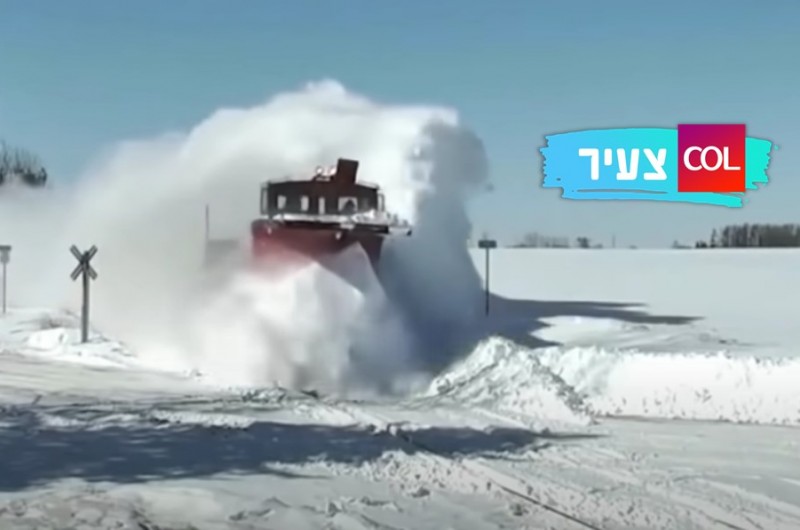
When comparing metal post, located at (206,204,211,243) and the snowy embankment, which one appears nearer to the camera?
the snowy embankment

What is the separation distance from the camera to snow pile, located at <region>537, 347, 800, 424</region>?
48.9 feet

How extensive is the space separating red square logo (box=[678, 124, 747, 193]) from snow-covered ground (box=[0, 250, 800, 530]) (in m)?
2.87

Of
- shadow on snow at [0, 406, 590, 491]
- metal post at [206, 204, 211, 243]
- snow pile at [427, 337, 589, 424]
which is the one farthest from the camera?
metal post at [206, 204, 211, 243]

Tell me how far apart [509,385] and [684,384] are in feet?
8.58

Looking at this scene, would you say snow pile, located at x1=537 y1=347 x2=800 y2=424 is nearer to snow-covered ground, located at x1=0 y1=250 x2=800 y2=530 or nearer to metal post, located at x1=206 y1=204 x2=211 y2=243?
snow-covered ground, located at x1=0 y1=250 x2=800 y2=530

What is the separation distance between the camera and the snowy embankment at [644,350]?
15062 mm

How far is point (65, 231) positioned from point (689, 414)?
2702 cm

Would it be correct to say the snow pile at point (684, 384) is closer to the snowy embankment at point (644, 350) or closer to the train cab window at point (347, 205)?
the snowy embankment at point (644, 350)

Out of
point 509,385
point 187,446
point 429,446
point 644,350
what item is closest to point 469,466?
point 429,446

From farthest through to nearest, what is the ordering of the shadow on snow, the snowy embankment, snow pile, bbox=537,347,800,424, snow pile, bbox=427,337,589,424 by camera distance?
the snowy embankment → snow pile, bbox=537,347,800,424 → snow pile, bbox=427,337,589,424 → the shadow on snow

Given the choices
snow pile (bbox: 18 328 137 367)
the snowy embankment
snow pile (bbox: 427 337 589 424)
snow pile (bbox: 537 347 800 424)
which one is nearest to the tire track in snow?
snow pile (bbox: 427 337 589 424)

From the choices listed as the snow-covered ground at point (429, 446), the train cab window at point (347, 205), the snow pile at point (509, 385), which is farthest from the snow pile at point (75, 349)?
the snow pile at point (509, 385)

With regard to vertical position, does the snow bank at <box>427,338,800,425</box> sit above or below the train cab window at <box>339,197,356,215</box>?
below

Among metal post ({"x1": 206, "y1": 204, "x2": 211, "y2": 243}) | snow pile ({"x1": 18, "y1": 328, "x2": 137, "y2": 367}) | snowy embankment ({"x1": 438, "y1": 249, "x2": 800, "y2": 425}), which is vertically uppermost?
metal post ({"x1": 206, "y1": 204, "x2": 211, "y2": 243})
